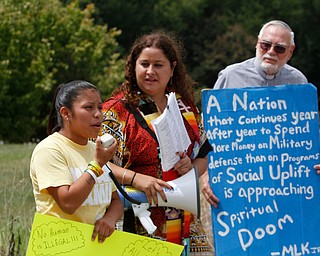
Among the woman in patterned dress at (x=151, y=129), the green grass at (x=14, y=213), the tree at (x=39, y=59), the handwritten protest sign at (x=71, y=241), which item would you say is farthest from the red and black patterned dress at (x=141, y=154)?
the tree at (x=39, y=59)

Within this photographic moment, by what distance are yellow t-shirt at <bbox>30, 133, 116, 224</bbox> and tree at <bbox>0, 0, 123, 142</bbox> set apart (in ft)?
54.8

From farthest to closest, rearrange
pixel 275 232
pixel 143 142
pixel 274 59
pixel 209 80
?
pixel 209 80
pixel 274 59
pixel 275 232
pixel 143 142

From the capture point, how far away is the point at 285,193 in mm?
4504

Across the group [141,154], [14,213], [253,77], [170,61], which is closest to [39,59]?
[14,213]

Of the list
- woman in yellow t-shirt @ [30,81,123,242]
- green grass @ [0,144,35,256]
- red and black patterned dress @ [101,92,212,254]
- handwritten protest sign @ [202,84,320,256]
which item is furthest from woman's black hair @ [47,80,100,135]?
green grass @ [0,144,35,256]

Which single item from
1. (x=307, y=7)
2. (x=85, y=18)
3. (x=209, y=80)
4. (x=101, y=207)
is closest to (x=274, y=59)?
(x=101, y=207)

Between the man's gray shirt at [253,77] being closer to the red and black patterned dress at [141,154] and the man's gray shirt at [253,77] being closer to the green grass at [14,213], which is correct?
the red and black patterned dress at [141,154]

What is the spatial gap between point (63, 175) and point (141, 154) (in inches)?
27.8

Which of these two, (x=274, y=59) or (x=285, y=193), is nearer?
(x=285, y=193)

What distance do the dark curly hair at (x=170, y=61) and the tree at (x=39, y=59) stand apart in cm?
1603

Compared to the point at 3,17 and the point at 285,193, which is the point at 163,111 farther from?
the point at 3,17

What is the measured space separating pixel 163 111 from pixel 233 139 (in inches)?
18.5

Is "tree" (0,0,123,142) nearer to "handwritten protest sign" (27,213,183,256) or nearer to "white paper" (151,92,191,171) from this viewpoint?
"white paper" (151,92,191,171)

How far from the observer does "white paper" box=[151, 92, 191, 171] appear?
13.1 ft
